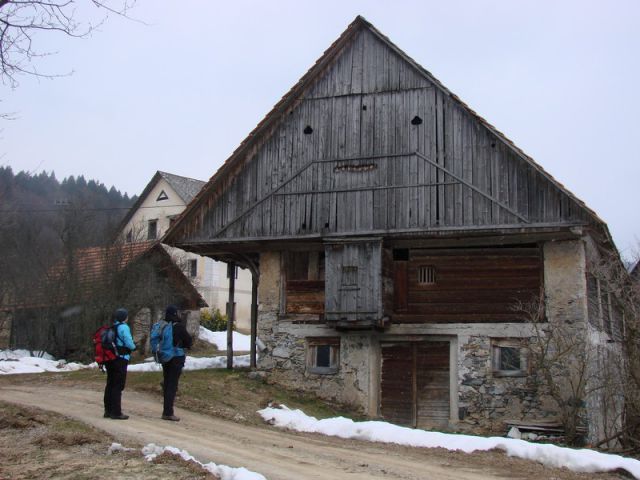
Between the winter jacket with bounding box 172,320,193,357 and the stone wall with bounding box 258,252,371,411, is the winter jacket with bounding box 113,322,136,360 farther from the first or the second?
the stone wall with bounding box 258,252,371,411

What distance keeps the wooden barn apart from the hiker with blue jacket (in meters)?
6.60

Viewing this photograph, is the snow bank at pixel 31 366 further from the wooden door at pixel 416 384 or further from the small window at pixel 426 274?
the small window at pixel 426 274

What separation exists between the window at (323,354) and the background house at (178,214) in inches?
1037

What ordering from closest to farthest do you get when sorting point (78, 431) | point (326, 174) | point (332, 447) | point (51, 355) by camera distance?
point (78, 431), point (332, 447), point (326, 174), point (51, 355)

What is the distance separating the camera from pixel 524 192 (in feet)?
55.6

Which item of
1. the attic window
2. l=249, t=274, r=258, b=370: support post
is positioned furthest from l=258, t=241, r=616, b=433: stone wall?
the attic window

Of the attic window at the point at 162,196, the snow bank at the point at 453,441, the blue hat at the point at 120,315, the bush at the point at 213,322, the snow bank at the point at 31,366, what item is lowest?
the snow bank at the point at 453,441

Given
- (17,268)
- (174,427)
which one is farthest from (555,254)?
(17,268)

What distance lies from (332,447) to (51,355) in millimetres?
17578

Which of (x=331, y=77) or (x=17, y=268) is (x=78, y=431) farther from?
(x=17, y=268)

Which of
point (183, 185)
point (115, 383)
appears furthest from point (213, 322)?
point (115, 383)

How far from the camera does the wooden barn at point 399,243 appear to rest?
1709cm

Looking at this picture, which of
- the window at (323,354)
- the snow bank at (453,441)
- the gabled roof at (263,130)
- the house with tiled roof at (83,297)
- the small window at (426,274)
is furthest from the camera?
the house with tiled roof at (83,297)

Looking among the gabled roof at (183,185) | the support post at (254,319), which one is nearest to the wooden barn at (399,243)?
the support post at (254,319)
